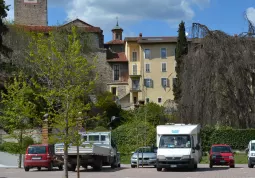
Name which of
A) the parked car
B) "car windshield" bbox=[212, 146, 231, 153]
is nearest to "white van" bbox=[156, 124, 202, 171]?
"car windshield" bbox=[212, 146, 231, 153]

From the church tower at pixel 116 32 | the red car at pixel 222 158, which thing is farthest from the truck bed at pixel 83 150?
the church tower at pixel 116 32

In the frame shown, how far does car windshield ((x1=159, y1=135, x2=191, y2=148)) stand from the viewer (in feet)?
104

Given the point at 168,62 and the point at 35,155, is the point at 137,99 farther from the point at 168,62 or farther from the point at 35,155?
the point at 35,155

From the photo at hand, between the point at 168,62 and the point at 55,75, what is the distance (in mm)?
85369

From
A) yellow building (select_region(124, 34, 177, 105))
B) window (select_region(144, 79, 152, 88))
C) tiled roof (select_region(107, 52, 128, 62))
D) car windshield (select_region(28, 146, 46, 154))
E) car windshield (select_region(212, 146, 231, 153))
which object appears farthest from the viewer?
tiled roof (select_region(107, 52, 128, 62))

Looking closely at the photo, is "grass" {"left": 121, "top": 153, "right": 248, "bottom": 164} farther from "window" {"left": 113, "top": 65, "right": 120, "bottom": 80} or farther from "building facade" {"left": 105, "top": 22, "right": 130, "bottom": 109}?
"window" {"left": 113, "top": 65, "right": 120, "bottom": 80}

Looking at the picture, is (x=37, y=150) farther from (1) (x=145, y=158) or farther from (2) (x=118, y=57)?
(2) (x=118, y=57)

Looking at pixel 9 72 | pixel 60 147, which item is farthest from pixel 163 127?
pixel 9 72

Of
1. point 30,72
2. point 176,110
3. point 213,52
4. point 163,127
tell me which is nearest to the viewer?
point 163,127

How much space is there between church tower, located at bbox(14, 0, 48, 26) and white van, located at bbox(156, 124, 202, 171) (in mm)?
88133

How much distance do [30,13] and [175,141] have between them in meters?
90.0

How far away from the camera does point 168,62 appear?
4085 inches

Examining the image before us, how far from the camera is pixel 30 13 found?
117 m

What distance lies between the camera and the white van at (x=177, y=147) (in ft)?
101
